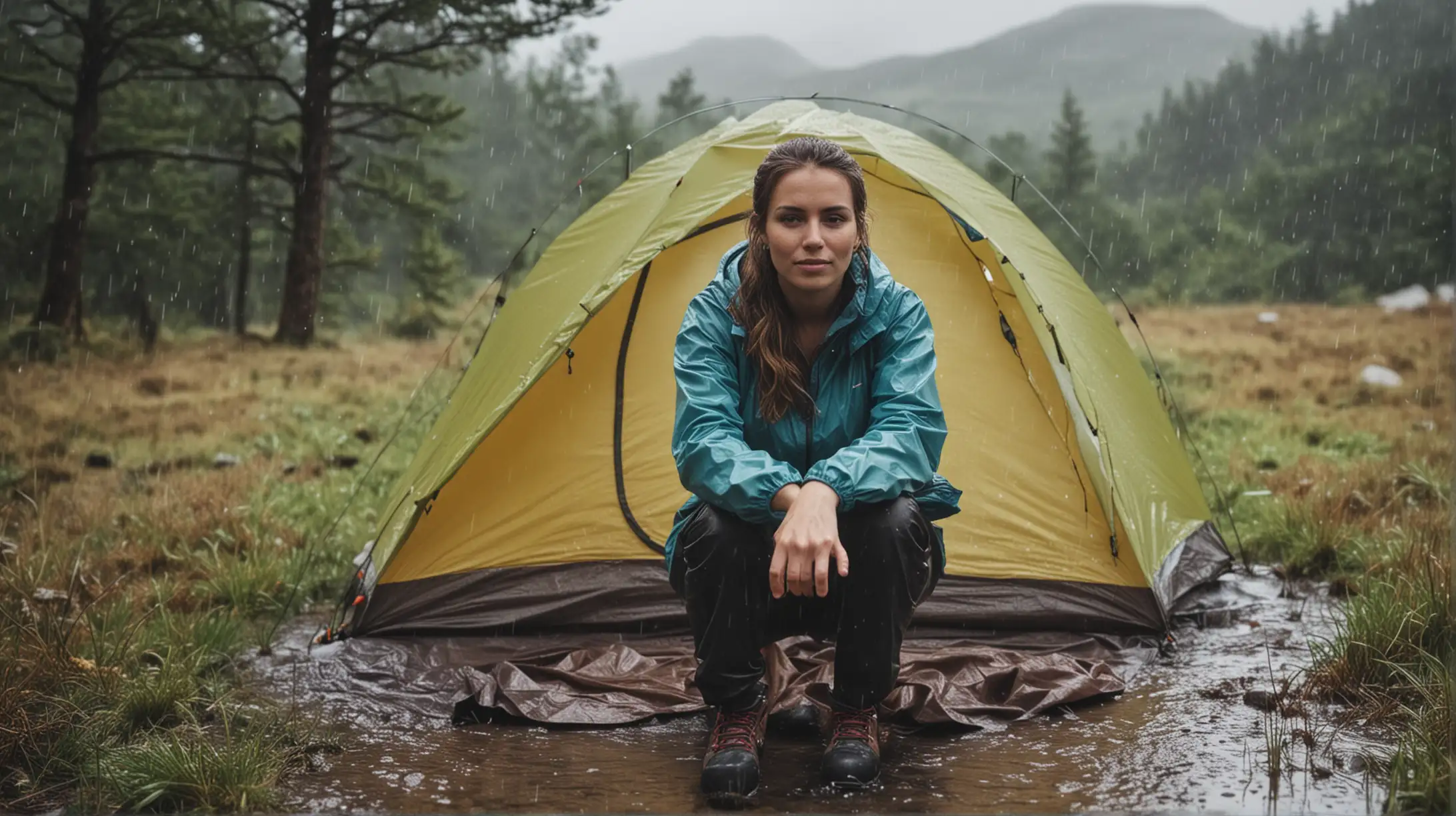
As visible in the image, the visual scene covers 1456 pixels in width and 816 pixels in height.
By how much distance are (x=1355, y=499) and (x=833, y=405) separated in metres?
4.35

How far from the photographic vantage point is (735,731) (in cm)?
283

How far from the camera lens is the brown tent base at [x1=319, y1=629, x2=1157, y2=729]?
3514mm

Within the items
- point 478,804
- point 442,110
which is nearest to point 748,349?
point 478,804

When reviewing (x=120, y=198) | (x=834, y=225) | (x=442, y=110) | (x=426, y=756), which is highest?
(x=442, y=110)

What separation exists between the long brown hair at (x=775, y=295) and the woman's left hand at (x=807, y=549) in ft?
1.35

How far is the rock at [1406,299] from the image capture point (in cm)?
1948

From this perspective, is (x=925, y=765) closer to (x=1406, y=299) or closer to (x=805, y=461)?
(x=805, y=461)

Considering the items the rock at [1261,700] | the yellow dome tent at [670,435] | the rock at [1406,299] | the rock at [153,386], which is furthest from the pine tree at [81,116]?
the rock at [1406,299]

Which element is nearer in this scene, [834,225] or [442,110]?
[834,225]

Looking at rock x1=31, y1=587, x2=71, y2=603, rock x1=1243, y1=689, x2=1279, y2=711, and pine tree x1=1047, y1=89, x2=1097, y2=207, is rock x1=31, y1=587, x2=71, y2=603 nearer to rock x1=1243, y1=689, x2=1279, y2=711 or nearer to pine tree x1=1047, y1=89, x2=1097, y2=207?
rock x1=1243, y1=689, x2=1279, y2=711

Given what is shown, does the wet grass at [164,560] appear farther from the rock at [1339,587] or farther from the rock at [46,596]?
the rock at [1339,587]

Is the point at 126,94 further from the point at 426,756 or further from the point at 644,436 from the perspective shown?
the point at 426,756

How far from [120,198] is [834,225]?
1843cm

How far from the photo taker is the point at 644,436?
4.62 m
